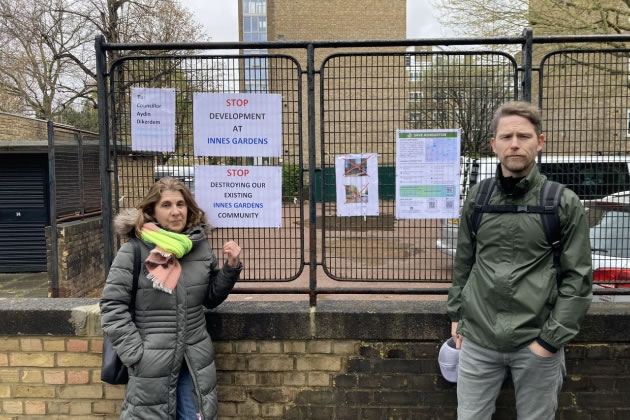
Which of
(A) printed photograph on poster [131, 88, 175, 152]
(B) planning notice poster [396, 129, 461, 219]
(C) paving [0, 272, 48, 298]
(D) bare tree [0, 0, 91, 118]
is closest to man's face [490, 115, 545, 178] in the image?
(B) planning notice poster [396, 129, 461, 219]

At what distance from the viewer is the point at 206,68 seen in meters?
3.23

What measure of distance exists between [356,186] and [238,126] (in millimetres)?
917

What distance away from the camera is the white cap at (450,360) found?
2861 millimetres

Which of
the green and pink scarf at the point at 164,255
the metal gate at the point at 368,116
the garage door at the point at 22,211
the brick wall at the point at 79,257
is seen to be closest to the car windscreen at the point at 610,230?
the metal gate at the point at 368,116

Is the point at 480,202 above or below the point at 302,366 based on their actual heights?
above

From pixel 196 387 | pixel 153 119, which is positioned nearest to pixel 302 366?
pixel 196 387

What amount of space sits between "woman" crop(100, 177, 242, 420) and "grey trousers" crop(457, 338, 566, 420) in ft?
4.58

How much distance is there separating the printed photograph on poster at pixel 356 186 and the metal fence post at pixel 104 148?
1.62m

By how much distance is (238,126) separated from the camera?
3.22 m

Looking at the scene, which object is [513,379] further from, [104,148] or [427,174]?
[104,148]

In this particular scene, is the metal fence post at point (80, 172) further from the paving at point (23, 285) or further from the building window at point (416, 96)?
the building window at point (416, 96)

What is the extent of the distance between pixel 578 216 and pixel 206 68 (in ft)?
8.11

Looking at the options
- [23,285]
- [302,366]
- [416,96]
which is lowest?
[23,285]

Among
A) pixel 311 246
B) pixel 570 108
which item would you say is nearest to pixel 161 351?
pixel 311 246
